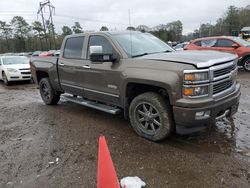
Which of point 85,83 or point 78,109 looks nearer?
point 85,83

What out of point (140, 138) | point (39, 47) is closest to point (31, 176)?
point (140, 138)

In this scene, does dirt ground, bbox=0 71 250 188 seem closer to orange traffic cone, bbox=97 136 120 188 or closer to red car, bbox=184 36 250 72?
orange traffic cone, bbox=97 136 120 188

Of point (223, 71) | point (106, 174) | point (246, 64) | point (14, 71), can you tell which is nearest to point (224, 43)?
point (246, 64)

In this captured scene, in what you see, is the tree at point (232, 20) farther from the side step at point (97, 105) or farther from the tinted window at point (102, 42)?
the tinted window at point (102, 42)

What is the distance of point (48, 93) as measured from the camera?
7.08 m

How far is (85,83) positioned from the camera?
5.36 meters

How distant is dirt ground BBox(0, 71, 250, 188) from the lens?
127 inches

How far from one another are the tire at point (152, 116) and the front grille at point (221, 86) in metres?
0.75

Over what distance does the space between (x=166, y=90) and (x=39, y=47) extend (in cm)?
7300

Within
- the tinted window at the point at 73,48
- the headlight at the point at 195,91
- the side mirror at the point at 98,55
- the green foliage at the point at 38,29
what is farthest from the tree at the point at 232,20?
the headlight at the point at 195,91

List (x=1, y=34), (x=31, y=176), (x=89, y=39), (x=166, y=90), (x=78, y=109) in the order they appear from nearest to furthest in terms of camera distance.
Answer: (x=31, y=176)
(x=166, y=90)
(x=89, y=39)
(x=78, y=109)
(x=1, y=34)

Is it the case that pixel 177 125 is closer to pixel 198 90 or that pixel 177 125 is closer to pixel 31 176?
pixel 198 90

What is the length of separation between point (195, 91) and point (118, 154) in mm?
1545

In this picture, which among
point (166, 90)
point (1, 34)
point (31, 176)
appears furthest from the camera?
point (1, 34)
